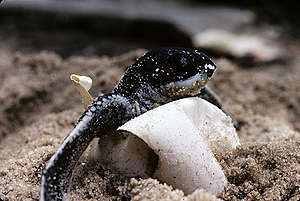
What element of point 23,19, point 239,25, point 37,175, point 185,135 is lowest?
point 23,19

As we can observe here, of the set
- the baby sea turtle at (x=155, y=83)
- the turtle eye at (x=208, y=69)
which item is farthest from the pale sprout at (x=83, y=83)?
the turtle eye at (x=208, y=69)

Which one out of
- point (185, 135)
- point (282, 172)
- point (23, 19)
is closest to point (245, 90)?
point (282, 172)

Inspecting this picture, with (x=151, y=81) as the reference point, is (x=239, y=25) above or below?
below

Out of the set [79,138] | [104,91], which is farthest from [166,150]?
[104,91]

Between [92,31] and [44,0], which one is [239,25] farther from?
[44,0]

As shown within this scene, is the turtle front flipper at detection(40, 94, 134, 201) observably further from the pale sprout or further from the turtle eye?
the turtle eye

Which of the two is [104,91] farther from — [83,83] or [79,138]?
[79,138]

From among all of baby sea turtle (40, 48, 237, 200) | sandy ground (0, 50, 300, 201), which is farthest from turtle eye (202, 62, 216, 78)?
sandy ground (0, 50, 300, 201)
